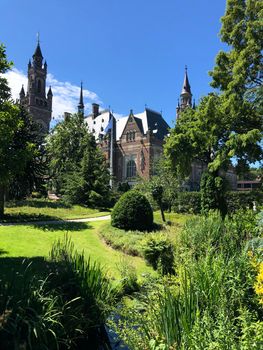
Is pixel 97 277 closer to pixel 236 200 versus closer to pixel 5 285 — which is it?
pixel 5 285

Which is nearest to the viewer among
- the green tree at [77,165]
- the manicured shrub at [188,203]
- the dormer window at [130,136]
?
the green tree at [77,165]

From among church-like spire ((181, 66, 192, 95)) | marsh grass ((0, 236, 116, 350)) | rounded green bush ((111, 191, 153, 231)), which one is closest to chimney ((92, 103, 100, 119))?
church-like spire ((181, 66, 192, 95))

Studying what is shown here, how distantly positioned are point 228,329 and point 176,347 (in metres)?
0.67

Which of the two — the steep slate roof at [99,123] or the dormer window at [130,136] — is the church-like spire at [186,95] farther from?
the steep slate roof at [99,123]

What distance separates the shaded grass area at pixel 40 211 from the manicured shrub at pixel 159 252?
9498mm

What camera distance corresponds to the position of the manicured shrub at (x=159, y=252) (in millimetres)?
9914

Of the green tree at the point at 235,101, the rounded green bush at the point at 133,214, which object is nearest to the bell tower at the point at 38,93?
the green tree at the point at 235,101

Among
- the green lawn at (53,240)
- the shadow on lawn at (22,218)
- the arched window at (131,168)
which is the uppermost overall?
the arched window at (131,168)

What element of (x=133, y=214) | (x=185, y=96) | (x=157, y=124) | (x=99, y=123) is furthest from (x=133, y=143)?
(x=133, y=214)

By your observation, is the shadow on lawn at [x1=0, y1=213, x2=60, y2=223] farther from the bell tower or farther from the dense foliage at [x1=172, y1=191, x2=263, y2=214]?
the bell tower

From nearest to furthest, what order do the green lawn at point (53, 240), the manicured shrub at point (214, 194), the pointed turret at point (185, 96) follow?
the green lawn at point (53, 240)
the manicured shrub at point (214, 194)
the pointed turret at point (185, 96)

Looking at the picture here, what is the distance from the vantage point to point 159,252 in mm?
10117

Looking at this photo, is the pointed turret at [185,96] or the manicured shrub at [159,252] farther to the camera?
the pointed turret at [185,96]

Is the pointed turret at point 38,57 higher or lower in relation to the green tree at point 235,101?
higher
